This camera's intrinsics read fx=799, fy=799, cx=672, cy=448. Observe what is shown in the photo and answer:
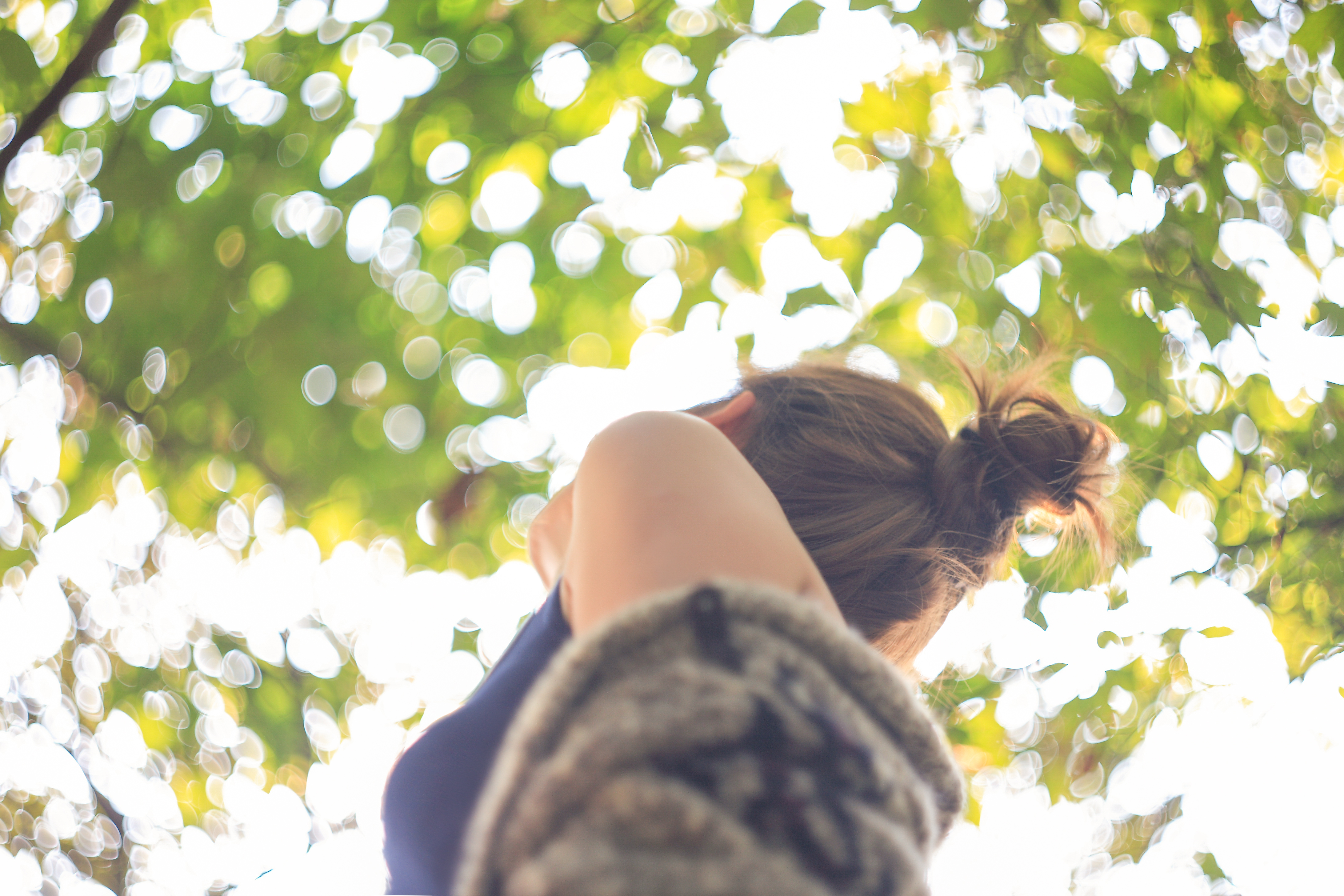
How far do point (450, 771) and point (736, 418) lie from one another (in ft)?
1.99

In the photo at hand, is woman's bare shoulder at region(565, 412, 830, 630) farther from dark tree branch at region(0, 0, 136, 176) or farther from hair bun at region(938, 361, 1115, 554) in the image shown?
dark tree branch at region(0, 0, 136, 176)

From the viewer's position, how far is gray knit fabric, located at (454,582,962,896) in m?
0.40

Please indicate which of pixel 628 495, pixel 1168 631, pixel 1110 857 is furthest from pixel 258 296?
pixel 1110 857

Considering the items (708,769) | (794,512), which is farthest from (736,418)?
(708,769)

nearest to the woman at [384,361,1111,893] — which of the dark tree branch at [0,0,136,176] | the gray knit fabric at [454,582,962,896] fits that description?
the gray knit fabric at [454,582,962,896]

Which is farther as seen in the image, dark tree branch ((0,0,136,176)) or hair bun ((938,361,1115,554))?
dark tree branch ((0,0,136,176))

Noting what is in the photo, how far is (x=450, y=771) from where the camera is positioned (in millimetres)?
873

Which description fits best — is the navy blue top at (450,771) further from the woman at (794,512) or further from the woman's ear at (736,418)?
the woman's ear at (736,418)

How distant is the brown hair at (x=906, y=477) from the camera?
1097 millimetres

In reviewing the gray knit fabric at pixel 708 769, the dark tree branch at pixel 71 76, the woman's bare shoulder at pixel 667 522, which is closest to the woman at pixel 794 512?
the woman's bare shoulder at pixel 667 522

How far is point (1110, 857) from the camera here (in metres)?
2.15

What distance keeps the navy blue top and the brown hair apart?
0.39 metres

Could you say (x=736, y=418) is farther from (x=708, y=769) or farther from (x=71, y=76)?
(x=71, y=76)

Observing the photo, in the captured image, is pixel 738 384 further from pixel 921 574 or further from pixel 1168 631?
pixel 1168 631
